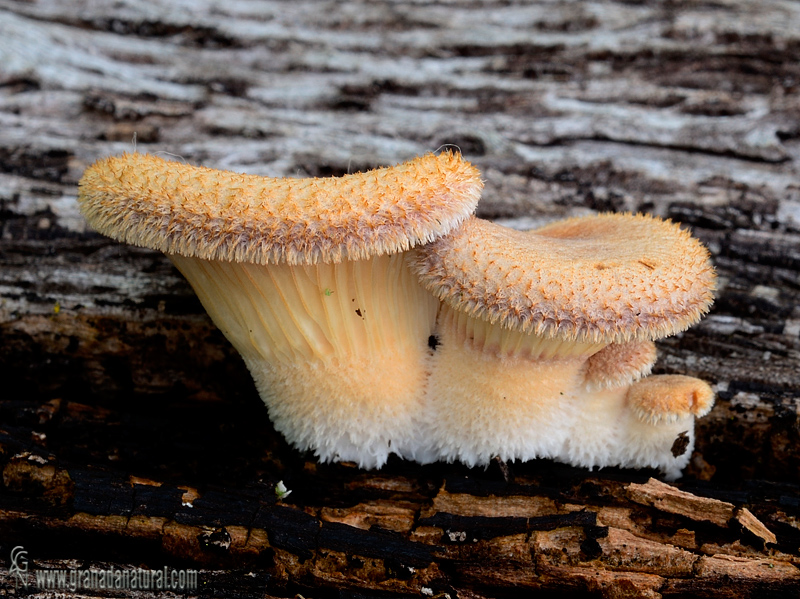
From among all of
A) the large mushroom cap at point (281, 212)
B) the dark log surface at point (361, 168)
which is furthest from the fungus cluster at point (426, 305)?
the dark log surface at point (361, 168)

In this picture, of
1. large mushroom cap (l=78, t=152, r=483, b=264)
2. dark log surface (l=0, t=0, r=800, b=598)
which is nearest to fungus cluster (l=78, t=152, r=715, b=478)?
large mushroom cap (l=78, t=152, r=483, b=264)

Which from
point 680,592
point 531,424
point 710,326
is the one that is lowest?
point 680,592

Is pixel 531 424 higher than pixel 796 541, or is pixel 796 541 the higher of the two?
pixel 531 424

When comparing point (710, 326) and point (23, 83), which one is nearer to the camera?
point (710, 326)

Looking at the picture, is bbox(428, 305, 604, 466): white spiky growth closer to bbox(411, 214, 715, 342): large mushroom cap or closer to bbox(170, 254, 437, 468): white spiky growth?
bbox(170, 254, 437, 468): white spiky growth

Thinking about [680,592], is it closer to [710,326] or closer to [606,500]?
[606,500]

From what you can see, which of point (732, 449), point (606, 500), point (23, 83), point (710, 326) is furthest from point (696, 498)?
point (23, 83)

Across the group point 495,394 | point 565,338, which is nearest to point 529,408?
point 495,394
